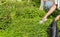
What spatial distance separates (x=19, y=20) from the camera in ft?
22.8

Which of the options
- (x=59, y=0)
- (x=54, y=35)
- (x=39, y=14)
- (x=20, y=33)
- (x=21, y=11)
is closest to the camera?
(x=54, y=35)

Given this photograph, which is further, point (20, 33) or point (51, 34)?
point (20, 33)

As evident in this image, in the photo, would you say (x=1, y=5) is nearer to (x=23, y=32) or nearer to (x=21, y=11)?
(x=21, y=11)

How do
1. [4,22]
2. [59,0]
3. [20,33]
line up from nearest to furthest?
[59,0] → [20,33] → [4,22]

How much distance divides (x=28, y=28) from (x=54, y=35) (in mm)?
2878

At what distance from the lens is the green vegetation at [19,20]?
20.2 ft

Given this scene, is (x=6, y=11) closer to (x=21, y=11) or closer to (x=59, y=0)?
(x=21, y=11)

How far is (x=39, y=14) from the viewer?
796 centimetres

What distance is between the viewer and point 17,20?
696 cm

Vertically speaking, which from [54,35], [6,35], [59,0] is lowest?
[6,35]

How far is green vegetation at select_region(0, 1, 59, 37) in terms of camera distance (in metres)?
6.16

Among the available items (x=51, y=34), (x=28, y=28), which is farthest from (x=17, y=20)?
(x=51, y=34)

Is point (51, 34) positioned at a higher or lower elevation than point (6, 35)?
higher

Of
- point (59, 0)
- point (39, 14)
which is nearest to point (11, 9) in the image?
point (39, 14)
